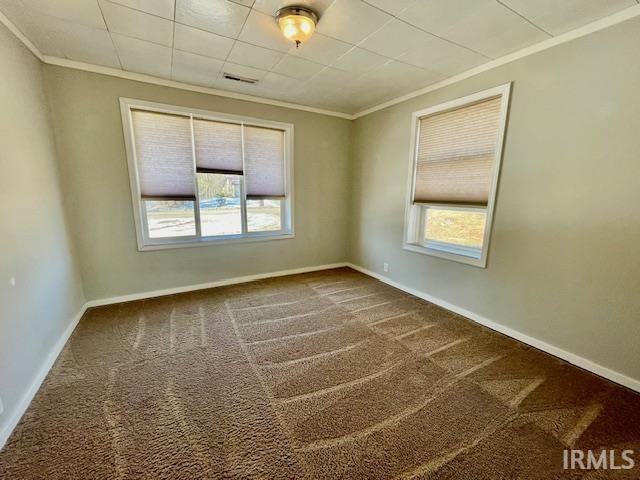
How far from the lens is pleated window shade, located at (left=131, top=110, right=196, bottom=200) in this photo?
2.94 metres

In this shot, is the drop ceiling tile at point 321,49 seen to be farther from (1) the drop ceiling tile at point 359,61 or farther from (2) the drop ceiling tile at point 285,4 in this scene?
(2) the drop ceiling tile at point 285,4

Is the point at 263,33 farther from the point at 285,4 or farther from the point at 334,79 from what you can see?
the point at 334,79

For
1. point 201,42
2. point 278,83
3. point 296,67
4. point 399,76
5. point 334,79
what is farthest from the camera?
point 278,83

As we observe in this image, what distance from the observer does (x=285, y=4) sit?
1.71 m

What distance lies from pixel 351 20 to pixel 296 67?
906mm

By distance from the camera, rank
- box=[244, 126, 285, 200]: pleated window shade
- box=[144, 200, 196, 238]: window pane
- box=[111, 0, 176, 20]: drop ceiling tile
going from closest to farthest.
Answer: box=[111, 0, 176, 20]: drop ceiling tile → box=[144, 200, 196, 238]: window pane → box=[244, 126, 285, 200]: pleated window shade

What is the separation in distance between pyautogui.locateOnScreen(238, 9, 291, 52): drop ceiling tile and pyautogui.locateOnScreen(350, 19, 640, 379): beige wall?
1864 millimetres

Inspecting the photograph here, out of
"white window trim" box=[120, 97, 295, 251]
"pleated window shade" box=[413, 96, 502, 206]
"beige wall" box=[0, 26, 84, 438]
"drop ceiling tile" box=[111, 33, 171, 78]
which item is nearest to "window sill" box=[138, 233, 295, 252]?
"white window trim" box=[120, 97, 295, 251]

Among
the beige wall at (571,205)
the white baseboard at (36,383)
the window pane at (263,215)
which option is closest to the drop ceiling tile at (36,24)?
the window pane at (263,215)

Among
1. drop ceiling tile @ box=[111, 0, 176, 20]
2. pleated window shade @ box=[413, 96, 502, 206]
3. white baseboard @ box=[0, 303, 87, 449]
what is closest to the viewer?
white baseboard @ box=[0, 303, 87, 449]

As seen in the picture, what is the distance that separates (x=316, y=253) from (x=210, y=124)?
8.08 feet

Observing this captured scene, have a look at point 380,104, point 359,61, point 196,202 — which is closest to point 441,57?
point 359,61

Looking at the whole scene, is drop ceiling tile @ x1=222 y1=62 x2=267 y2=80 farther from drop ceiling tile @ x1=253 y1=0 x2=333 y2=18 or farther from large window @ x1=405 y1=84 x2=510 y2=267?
large window @ x1=405 y1=84 x2=510 y2=267

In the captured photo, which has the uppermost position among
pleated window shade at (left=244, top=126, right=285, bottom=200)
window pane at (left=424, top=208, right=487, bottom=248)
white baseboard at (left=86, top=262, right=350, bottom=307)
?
pleated window shade at (left=244, top=126, right=285, bottom=200)
